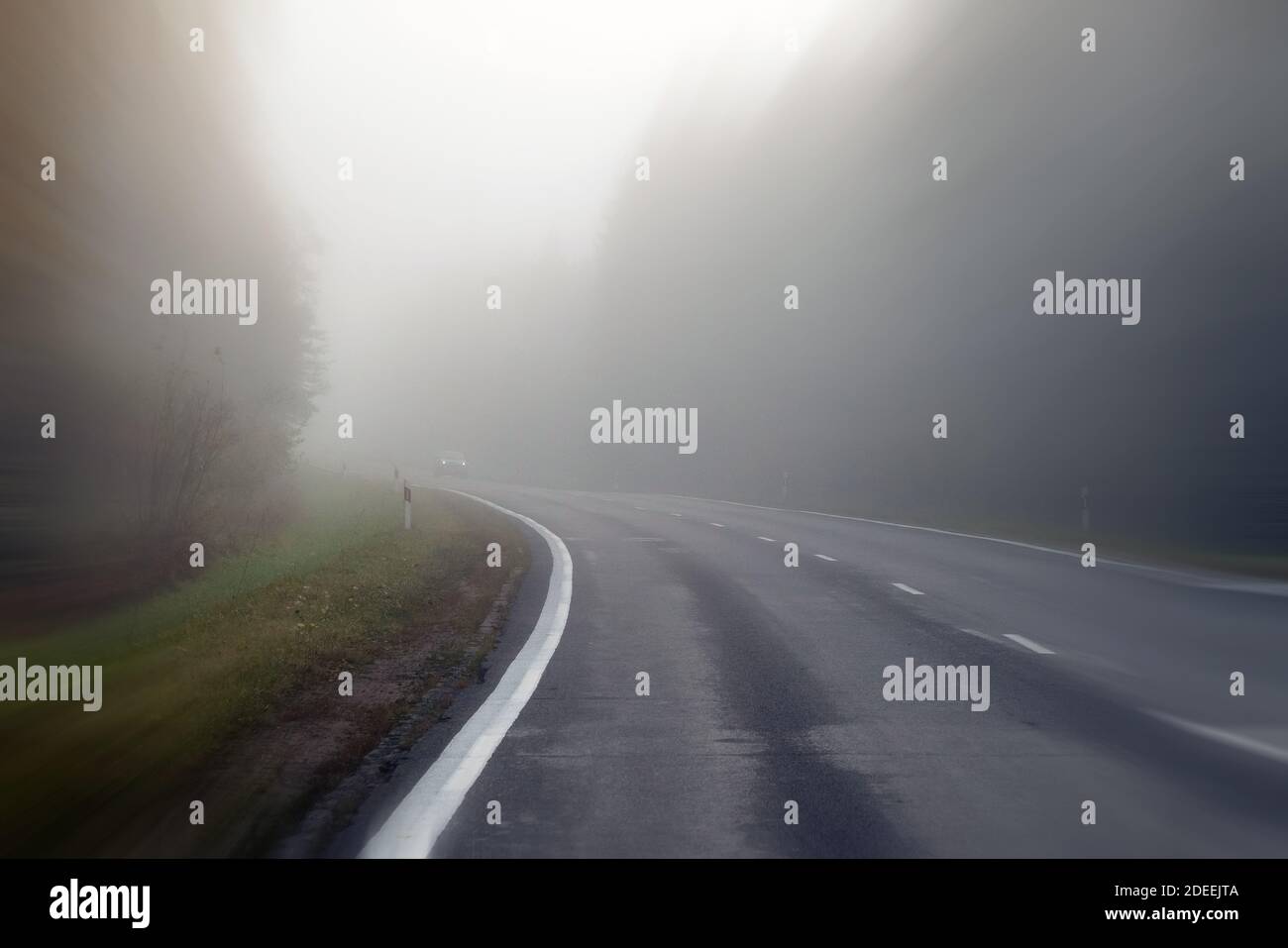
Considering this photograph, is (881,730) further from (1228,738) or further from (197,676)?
(197,676)

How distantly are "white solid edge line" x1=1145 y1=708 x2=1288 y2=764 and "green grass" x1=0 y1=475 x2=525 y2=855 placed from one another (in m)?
5.38

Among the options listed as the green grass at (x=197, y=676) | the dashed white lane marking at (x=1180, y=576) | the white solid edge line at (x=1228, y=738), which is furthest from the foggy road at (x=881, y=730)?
the green grass at (x=197, y=676)

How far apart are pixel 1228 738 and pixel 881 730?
2193mm

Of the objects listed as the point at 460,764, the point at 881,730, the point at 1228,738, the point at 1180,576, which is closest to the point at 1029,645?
the point at 1228,738

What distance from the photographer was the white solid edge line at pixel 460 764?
17.4ft

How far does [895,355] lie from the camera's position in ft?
159

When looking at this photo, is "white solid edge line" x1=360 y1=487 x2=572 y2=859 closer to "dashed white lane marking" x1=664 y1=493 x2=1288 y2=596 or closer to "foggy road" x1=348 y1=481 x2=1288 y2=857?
"foggy road" x1=348 y1=481 x2=1288 y2=857

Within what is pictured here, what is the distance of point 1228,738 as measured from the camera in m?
7.39

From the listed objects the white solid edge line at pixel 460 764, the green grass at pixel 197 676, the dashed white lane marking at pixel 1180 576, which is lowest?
the dashed white lane marking at pixel 1180 576

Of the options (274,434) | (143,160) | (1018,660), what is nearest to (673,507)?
(274,434)

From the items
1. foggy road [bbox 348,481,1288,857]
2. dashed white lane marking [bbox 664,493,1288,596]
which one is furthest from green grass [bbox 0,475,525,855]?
dashed white lane marking [bbox 664,493,1288,596]

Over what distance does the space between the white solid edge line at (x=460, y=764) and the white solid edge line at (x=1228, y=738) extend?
4.55m

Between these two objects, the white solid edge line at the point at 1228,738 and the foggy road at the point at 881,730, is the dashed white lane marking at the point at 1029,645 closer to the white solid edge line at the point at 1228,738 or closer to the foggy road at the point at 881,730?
the foggy road at the point at 881,730

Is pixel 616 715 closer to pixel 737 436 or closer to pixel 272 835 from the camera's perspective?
pixel 272 835
